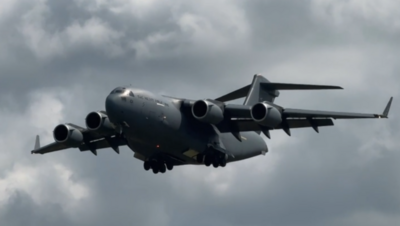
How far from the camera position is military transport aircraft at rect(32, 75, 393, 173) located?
3997 centimetres

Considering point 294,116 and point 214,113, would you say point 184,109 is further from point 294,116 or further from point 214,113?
point 294,116

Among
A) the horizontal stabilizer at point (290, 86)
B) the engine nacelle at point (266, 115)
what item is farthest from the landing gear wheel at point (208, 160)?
the horizontal stabilizer at point (290, 86)

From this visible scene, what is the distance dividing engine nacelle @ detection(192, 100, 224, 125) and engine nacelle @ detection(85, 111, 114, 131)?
13.1ft

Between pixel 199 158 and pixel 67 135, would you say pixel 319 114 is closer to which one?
pixel 199 158

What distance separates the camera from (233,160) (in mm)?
44781

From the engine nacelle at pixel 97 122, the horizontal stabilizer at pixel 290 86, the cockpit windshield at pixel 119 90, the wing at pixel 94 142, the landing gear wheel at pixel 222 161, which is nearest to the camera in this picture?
the cockpit windshield at pixel 119 90

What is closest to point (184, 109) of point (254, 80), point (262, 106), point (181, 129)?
point (181, 129)

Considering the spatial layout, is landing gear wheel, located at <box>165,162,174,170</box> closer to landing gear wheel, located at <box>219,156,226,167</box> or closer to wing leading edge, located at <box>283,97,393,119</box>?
landing gear wheel, located at <box>219,156,226,167</box>

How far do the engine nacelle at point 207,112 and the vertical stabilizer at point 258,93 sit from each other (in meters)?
5.62

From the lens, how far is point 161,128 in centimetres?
4050

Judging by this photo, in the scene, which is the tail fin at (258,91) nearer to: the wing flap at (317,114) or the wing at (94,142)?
the wing flap at (317,114)

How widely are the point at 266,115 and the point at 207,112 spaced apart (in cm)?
256

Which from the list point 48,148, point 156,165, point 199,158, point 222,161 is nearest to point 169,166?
point 156,165

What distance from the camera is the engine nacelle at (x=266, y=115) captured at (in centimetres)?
4025
